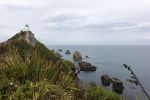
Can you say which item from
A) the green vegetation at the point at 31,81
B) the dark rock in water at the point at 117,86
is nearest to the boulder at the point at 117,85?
the dark rock in water at the point at 117,86

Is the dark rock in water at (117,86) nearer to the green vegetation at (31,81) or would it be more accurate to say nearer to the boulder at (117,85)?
the boulder at (117,85)

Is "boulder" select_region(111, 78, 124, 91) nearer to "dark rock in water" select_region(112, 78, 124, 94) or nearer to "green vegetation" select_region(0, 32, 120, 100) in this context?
"dark rock in water" select_region(112, 78, 124, 94)

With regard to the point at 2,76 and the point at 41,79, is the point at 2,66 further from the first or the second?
the point at 41,79

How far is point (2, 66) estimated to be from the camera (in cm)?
1108

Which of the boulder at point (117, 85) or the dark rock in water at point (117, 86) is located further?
the boulder at point (117, 85)

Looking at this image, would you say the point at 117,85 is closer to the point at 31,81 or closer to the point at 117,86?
the point at 117,86

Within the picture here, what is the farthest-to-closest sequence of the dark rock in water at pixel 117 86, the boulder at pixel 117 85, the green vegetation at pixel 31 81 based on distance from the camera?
the boulder at pixel 117 85 → the dark rock in water at pixel 117 86 → the green vegetation at pixel 31 81

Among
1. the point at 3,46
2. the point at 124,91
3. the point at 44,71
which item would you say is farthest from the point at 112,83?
the point at 44,71

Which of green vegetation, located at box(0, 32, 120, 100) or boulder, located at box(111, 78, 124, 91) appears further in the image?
boulder, located at box(111, 78, 124, 91)

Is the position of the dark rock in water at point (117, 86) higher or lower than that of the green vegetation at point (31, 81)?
lower

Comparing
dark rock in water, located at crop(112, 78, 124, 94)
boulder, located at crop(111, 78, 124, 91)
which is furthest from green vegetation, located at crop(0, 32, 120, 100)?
boulder, located at crop(111, 78, 124, 91)

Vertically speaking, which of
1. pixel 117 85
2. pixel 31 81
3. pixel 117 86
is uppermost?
pixel 31 81

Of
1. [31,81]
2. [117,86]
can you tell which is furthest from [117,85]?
[31,81]

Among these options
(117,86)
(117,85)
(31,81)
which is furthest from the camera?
(117,85)
